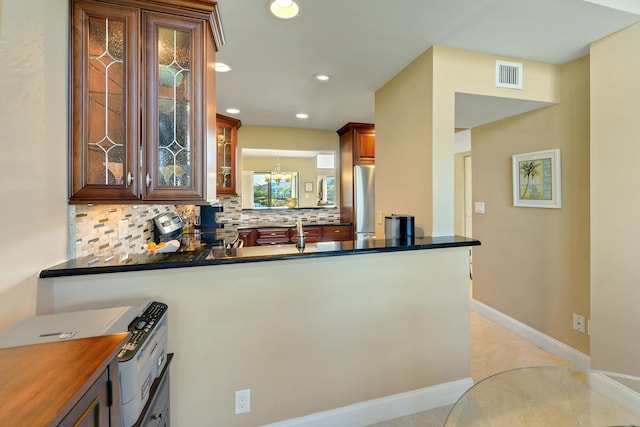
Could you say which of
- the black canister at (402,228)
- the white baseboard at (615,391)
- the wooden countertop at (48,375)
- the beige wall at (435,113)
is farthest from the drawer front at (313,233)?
the wooden countertop at (48,375)

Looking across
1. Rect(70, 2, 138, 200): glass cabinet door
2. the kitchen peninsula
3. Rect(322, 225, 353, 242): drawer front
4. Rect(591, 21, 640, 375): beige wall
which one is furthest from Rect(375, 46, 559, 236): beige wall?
Rect(322, 225, 353, 242): drawer front

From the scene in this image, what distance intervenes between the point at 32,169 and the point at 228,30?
4.38 feet

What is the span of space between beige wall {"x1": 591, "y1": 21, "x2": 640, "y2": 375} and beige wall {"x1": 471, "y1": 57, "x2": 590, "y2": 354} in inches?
11.4

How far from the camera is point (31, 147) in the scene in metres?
1.14

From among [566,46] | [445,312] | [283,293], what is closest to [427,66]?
[566,46]

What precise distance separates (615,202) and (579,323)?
107 cm

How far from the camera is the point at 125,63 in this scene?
1.46m

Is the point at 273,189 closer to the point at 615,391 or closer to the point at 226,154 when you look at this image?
the point at 226,154

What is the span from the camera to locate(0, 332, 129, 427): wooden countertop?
514 millimetres

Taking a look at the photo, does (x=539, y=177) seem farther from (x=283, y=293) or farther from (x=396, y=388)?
(x=283, y=293)

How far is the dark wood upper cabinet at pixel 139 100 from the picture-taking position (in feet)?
4.62

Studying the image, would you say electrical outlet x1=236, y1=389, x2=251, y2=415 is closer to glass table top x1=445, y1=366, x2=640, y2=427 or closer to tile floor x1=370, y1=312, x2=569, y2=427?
tile floor x1=370, y1=312, x2=569, y2=427

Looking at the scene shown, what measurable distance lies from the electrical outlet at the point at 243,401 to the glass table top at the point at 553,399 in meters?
1.04

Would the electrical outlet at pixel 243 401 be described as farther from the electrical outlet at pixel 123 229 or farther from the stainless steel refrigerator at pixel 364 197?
the stainless steel refrigerator at pixel 364 197
